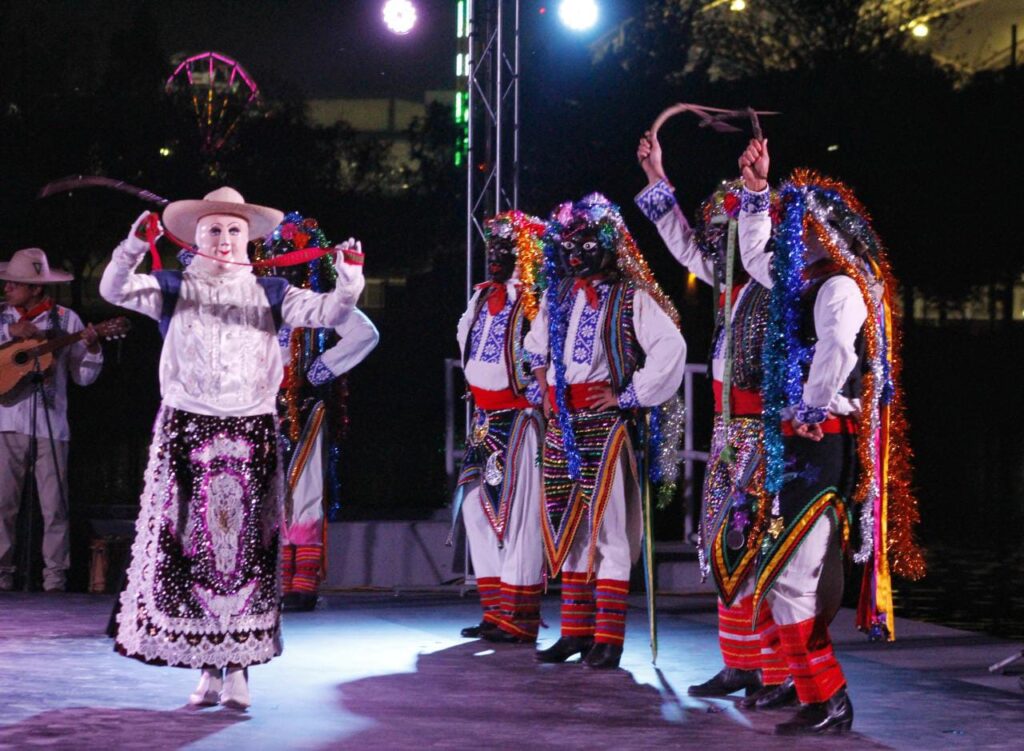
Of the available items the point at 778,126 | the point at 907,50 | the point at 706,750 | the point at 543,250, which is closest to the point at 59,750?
the point at 706,750

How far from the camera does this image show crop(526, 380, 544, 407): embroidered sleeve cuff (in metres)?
7.73

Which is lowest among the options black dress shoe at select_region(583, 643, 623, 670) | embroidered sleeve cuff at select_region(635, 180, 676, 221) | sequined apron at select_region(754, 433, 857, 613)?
black dress shoe at select_region(583, 643, 623, 670)

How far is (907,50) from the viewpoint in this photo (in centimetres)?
3250

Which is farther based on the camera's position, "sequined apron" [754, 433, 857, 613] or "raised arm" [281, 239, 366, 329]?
"raised arm" [281, 239, 366, 329]

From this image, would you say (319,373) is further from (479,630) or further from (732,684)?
(732,684)

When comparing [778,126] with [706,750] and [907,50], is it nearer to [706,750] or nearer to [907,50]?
[907,50]

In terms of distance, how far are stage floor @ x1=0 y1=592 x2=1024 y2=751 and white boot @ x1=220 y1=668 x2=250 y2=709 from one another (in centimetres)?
5

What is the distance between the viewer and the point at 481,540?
321 inches

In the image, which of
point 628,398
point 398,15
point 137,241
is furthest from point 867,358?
point 398,15

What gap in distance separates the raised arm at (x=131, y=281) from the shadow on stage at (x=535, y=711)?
61.4 inches

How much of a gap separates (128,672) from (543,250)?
8.24 ft

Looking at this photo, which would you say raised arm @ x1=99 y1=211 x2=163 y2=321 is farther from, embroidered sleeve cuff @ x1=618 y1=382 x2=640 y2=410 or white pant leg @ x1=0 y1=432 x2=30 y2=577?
white pant leg @ x1=0 y1=432 x2=30 y2=577

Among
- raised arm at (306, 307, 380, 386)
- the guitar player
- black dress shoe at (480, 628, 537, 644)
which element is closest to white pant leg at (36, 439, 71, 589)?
the guitar player

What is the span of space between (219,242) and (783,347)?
2023mm
